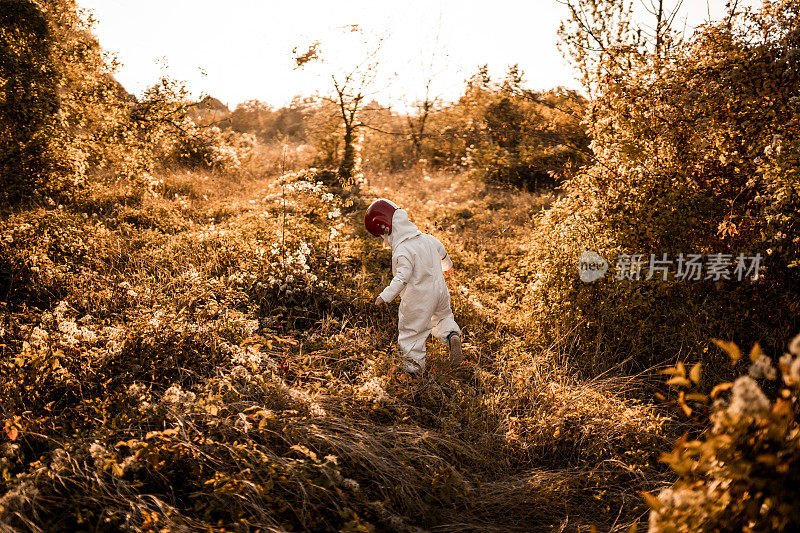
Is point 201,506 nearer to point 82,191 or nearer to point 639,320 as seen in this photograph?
point 639,320

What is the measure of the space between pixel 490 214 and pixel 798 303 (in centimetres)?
584

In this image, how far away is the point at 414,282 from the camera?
4543 millimetres

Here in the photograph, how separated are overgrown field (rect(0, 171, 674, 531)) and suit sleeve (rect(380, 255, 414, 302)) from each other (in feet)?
1.86

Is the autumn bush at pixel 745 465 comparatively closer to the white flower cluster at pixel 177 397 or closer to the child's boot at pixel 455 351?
the white flower cluster at pixel 177 397

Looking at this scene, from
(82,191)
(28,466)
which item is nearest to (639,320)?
(28,466)

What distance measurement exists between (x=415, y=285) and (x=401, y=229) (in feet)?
1.77

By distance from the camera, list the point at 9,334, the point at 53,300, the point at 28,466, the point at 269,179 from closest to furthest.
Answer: the point at 28,466
the point at 9,334
the point at 53,300
the point at 269,179

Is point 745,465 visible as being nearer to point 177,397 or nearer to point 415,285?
point 177,397

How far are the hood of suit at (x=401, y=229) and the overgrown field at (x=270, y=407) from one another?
3.29 ft

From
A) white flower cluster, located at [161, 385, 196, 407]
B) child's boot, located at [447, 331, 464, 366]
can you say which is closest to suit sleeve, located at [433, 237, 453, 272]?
child's boot, located at [447, 331, 464, 366]

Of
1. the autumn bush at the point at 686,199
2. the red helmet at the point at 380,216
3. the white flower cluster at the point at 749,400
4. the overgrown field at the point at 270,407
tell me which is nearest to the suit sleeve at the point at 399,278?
the red helmet at the point at 380,216

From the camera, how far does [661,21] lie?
6535 millimetres

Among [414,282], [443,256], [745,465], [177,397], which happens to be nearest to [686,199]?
[443,256]

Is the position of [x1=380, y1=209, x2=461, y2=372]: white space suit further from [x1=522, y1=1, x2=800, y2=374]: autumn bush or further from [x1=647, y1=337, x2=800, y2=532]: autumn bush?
[x1=647, y1=337, x2=800, y2=532]: autumn bush
